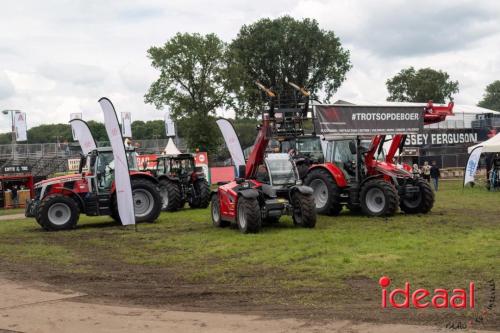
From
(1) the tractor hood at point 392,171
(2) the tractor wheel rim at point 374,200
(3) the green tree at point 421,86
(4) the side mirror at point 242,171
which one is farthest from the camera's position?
(3) the green tree at point 421,86

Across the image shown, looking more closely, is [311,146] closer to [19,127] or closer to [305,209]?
[305,209]

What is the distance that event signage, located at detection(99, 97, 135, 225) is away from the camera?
49.5 ft

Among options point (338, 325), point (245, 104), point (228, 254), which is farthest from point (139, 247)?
point (245, 104)

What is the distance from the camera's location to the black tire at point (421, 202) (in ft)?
55.1

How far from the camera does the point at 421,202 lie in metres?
16.9

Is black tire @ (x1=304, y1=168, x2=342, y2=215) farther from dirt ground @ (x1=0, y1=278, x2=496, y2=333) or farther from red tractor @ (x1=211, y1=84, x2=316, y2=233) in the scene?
dirt ground @ (x1=0, y1=278, x2=496, y2=333)

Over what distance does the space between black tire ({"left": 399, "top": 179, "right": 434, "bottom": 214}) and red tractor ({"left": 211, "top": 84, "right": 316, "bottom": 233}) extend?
3676mm

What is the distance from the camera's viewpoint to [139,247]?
1281 centimetres

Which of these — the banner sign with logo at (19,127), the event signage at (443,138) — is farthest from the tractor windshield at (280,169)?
the event signage at (443,138)

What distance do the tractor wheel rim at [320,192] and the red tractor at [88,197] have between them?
439cm

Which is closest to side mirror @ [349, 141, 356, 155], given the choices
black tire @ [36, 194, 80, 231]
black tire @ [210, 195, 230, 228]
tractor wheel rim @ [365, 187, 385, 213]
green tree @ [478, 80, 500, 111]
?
tractor wheel rim @ [365, 187, 385, 213]

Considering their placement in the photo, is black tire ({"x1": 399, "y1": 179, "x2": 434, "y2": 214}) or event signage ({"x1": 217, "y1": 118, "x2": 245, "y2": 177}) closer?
black tire ({"x1": 399, "y1": 179, "x2": 434, "y2": 214})

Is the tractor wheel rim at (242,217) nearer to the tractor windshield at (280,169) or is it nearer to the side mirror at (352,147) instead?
the tractor windshield at (280,169)

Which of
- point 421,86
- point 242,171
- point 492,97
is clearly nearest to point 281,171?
point 242,171
